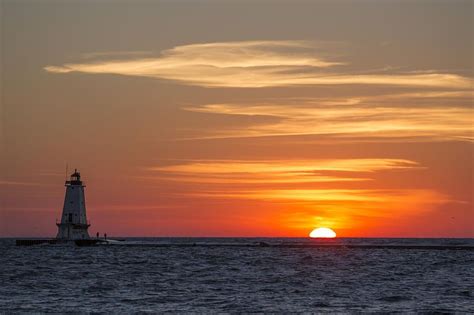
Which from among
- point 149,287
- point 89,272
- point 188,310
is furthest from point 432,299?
point 89,272

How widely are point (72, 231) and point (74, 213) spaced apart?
5.05 metres

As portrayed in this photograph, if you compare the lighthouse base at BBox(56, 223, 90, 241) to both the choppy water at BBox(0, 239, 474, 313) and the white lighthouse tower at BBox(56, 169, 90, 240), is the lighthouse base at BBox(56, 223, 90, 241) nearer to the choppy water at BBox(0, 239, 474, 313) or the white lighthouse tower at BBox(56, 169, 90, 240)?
the white lighthouse tower at BBox(56, 169, 90, 240)

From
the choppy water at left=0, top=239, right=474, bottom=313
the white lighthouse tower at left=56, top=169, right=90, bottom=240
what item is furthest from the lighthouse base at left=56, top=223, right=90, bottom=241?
the choppy water at left=0, top=239, right=474, bottom=313

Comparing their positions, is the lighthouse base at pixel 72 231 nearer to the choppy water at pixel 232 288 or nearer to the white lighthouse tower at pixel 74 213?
the white lighthouse tower at pixel 74 213

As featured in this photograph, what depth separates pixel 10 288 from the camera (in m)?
69.1

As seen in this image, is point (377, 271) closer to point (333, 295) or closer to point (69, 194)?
point (333, 295)

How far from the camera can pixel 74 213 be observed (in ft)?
521

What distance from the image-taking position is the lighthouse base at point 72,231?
161 m

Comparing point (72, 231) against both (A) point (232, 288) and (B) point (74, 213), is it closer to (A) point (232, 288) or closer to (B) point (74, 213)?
(B) point (74, 213)

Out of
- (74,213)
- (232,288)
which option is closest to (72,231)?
(74,213)

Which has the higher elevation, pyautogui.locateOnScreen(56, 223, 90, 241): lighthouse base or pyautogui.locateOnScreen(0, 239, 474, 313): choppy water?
pyautogui.locateOnScreen(56, 223, 90, 241): lighthouse base

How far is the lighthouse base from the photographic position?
161m

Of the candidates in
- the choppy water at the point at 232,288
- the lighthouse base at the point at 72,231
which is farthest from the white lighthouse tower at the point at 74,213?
the choppy water at the point at 232,288

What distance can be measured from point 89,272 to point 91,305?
33384 millimetres
